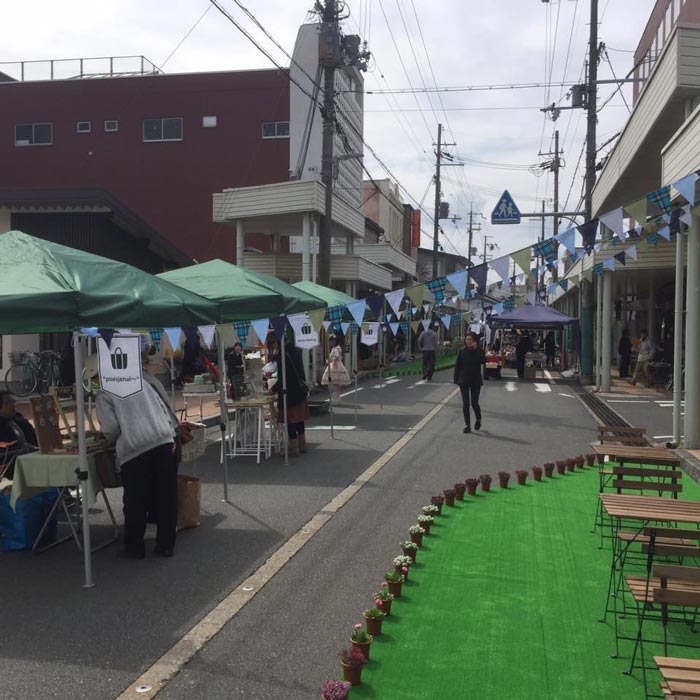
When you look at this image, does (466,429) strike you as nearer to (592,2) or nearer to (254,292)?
(254,292)

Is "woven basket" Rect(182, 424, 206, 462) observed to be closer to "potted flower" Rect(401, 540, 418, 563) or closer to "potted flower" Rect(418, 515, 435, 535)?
"potted flower" Rect(418, 515, 435, 535)

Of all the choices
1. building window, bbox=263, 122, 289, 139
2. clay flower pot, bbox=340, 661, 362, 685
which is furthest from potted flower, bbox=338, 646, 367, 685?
building window, bbox=263, 122, 289, 139

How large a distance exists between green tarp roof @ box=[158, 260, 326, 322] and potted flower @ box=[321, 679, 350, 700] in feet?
19.8

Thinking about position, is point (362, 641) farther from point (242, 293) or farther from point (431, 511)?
point (242, 293)

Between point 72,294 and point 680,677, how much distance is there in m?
4.63

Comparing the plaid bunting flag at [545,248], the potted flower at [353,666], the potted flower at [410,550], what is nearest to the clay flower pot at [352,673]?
the potted flower at [353,666]

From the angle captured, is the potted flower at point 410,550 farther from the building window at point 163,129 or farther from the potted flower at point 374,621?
the building window at point 163,129

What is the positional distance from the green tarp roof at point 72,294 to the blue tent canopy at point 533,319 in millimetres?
22983

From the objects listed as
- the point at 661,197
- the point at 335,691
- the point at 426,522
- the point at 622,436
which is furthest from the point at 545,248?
the point at 335,691

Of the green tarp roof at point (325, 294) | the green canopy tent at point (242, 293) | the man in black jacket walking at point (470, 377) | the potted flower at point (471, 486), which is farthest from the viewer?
the green tarp roof at point (325, 294)

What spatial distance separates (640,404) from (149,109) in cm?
2697

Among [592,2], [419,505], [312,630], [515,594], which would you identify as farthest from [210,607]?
[592,2]

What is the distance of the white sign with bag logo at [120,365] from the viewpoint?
6.01 metres

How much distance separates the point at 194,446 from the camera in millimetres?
8320
